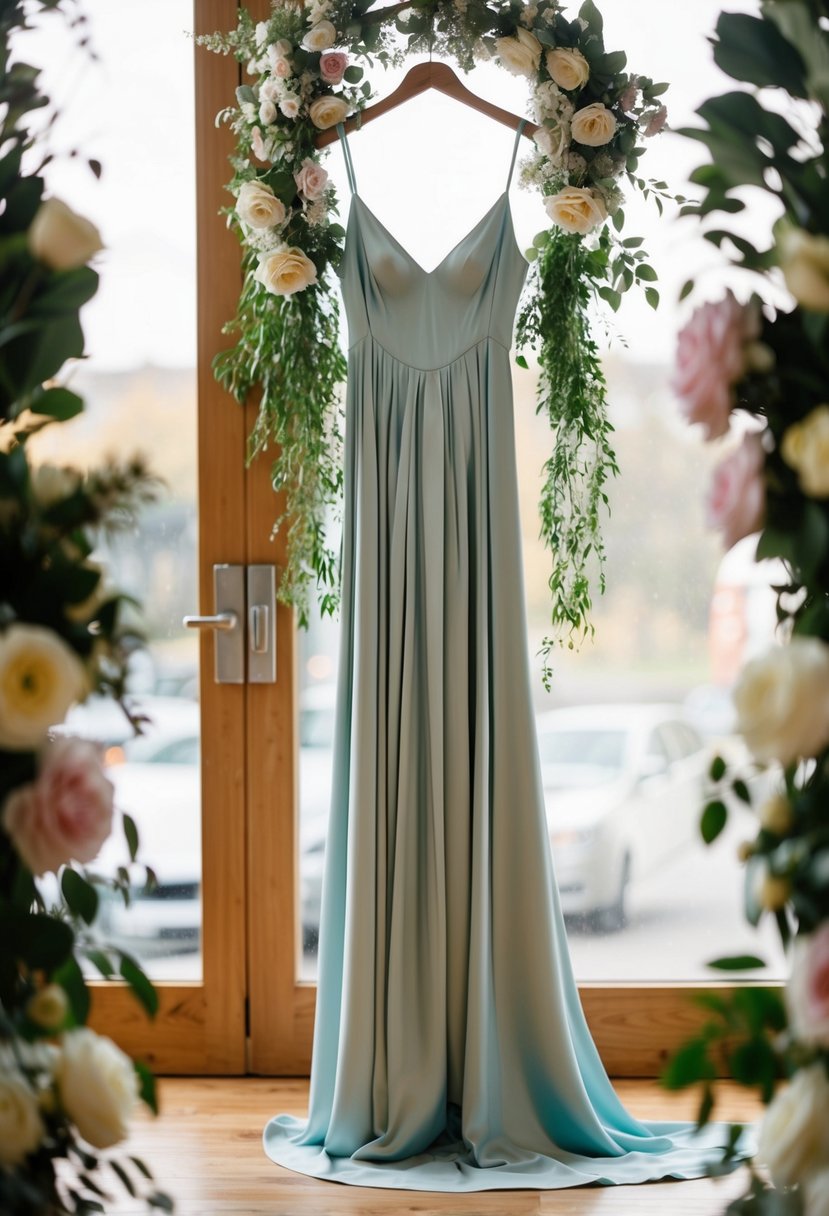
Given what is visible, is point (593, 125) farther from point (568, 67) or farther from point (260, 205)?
point (260, 205)

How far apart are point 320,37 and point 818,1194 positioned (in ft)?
6.54

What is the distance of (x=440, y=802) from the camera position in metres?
2.14

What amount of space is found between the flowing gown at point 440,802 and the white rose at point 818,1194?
1248 mm

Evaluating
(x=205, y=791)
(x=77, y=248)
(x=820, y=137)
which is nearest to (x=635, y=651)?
(x=205, y=791)

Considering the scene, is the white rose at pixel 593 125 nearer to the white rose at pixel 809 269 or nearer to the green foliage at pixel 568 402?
the green foliage at pixel 568 402

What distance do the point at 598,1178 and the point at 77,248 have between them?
1.75m

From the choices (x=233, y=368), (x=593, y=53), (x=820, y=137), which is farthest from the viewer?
(x=233, y=368)

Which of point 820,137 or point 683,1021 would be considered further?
point 683,1021

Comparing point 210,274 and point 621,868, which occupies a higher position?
point 210,274

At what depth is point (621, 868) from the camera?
8.22 ft

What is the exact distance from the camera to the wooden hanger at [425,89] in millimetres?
2229

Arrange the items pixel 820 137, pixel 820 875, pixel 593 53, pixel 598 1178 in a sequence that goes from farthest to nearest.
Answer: pixel 593 53, pixel 598 1178, pixel 820 137, pixel 820 875

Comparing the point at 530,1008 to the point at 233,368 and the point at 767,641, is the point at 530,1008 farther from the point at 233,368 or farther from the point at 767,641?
the point at 233,368

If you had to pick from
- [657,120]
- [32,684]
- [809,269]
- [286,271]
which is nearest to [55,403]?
[32,684]
